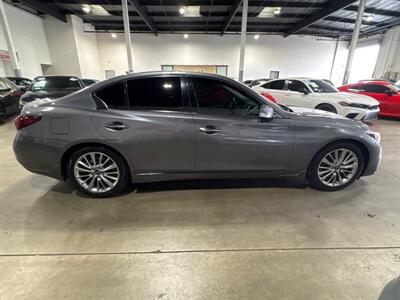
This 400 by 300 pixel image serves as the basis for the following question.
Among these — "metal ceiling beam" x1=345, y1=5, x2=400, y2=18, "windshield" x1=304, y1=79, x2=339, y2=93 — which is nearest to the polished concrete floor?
Answer: "windshield" x1=304, y1=79, x2=339, y2=93

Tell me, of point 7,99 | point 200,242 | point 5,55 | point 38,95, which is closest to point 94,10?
point 5,55

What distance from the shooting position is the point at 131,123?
7.54 feet

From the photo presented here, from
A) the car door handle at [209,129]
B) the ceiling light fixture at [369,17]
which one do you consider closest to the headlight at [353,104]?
the car door handle at [209,129]

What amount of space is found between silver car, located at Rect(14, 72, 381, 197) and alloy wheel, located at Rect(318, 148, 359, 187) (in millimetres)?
91

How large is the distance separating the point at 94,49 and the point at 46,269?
63.7 ft

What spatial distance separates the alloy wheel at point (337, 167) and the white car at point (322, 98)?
4.25 metres

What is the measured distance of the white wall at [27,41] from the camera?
38.4 ft

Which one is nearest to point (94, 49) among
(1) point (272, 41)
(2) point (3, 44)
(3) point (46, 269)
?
(2) point (3, 44)

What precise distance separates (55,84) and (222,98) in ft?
20.7

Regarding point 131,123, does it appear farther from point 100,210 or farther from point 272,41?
point 272,41

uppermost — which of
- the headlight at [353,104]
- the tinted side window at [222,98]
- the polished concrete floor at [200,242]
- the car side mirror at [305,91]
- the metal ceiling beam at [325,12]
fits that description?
the metal ceiling beam at [325,12]

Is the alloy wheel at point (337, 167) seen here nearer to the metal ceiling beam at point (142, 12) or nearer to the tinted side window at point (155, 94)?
the tinted side window at point (155, 94)

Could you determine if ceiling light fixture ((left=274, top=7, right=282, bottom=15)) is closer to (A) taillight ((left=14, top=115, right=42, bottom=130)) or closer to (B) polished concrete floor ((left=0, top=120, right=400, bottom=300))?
(B) polished concrete floor ((left=0, top=120, right=400, bottom=300))

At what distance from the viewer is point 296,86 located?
6863 mm
